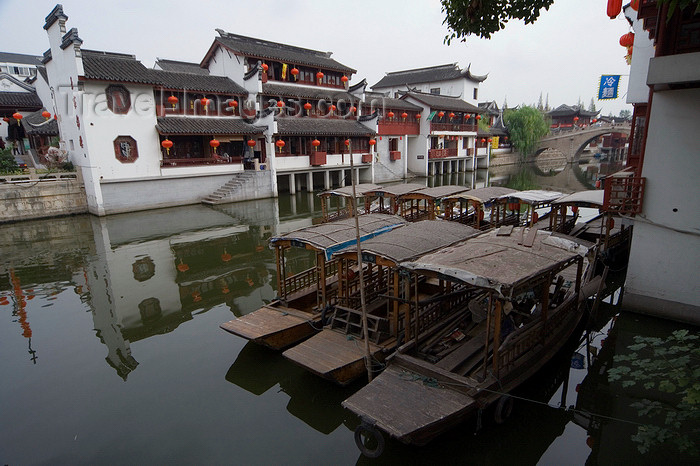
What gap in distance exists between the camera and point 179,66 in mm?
33094

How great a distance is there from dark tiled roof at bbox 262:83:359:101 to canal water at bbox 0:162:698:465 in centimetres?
1827

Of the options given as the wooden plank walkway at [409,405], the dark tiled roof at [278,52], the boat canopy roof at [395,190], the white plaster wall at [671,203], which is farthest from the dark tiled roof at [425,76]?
the wooden plank walkway at [409,405]

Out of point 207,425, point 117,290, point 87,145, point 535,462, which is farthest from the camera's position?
point 87,145

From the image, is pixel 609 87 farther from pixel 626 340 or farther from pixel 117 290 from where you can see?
pixel 117 290

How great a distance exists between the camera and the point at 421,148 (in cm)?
3991

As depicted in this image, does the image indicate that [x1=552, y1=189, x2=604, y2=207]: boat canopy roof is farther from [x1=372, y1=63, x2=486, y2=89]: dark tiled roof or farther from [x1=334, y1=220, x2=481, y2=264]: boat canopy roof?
[x1=372, y1=63, x2=486, y2=89]: dark tiled roof

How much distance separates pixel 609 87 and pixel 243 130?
67.8ft

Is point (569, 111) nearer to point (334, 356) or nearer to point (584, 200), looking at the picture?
point (584, 200)

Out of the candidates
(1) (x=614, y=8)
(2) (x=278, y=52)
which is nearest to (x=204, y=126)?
(2) (x=278, y=52)

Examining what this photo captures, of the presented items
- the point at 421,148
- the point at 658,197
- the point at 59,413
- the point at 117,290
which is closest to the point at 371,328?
the point at 59,413

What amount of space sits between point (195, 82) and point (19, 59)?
47.9 metres

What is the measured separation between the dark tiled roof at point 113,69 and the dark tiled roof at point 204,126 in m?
2.47

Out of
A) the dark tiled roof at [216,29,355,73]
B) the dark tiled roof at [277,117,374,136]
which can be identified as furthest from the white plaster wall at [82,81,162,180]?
the dark tiled roof at [277,117,374,136]

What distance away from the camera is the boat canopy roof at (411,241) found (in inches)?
308
